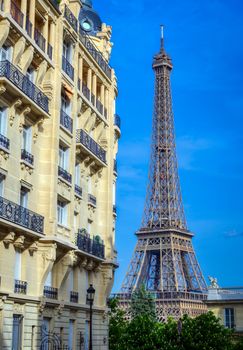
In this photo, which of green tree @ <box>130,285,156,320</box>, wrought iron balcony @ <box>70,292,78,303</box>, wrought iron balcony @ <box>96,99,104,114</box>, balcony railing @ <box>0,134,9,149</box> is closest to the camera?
balcony railing @ <box>0,134,9,149</box>

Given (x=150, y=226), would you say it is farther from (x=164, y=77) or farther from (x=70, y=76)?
(x=70, y=76)

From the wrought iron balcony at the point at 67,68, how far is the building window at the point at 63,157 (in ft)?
14.6

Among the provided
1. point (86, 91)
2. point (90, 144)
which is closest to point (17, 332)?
point (90, 144)

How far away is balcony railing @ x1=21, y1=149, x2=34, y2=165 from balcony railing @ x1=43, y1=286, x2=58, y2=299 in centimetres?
675

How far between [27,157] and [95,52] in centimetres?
1368

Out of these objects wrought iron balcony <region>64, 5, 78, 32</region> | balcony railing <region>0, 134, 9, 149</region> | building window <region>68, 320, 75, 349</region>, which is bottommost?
building window <region>68, 320, 75, 349</region>

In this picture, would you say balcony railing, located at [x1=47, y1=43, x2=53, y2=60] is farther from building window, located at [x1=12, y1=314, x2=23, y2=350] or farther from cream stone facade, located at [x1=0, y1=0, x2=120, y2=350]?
building window, located at [x1=12, y1=314, x2=23, y2=350]

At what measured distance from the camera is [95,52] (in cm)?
Result: 4353

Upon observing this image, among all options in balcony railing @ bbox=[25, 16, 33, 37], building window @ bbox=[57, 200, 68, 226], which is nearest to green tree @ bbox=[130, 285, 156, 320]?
building window @ bbox=[57, 200, 68, 226]

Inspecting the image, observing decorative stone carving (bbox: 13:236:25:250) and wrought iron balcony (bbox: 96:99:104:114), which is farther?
wrought iron balcony (bbox: 96:99:104:114)

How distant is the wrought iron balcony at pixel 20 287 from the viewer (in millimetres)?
30328

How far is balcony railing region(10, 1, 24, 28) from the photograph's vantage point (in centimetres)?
3129

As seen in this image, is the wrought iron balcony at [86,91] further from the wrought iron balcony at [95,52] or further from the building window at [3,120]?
the building window at [3,120]

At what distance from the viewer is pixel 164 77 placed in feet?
459
